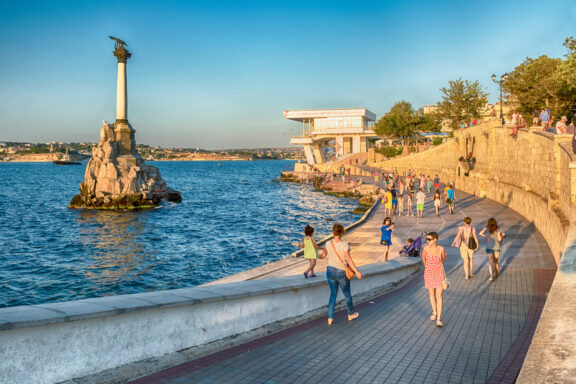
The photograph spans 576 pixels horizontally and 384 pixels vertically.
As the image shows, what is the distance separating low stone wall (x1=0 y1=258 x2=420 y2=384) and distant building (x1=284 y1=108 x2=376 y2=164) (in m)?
94.1

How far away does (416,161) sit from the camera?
59.4 metres

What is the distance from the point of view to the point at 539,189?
20.4 m

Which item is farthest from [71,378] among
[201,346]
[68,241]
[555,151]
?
[68,241]

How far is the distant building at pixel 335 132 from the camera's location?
102 metres

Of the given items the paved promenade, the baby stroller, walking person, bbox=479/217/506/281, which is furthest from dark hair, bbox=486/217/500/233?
the baby stroller

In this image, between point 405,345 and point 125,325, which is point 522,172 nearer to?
point 405,345

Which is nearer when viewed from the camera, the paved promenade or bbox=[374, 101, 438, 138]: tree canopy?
the paved promenade

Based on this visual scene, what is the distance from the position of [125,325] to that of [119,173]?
1897 inches

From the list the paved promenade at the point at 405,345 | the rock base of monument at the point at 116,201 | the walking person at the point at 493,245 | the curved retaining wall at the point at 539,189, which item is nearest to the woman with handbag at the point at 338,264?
the paved promenade at the point at 405,345

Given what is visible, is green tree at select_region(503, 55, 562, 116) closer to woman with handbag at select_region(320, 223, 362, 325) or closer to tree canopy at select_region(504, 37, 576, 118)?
tree canopy at select_region(504, 37, 576, 118)

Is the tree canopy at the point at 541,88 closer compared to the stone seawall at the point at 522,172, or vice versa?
the stone seawall at the point at 522,172

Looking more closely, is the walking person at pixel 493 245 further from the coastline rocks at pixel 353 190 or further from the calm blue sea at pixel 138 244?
the coastline rocks at pixel 353 190

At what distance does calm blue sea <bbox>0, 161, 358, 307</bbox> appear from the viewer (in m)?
20.9

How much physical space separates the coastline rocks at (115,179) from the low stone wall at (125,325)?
45.1 meters
